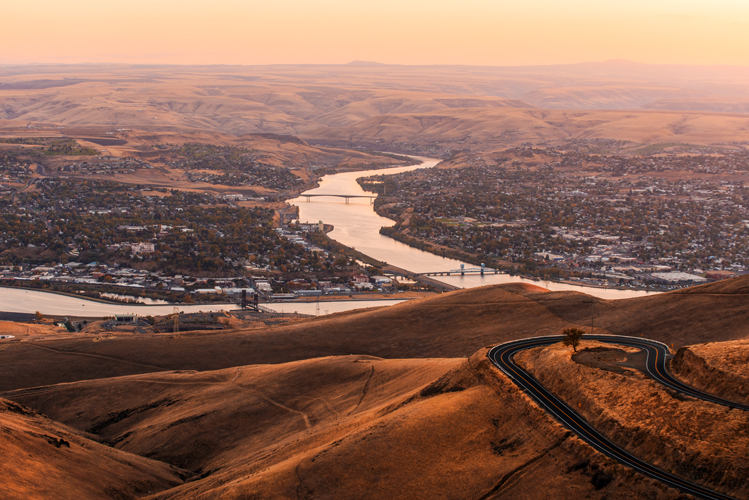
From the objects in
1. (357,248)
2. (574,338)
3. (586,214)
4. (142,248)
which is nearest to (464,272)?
(357,248)

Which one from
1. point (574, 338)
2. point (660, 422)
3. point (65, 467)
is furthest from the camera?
point (574, 338)

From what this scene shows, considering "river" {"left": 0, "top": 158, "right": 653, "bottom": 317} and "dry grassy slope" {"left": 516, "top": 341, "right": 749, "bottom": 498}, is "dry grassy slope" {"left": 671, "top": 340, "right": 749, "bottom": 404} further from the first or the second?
"river" {"left": 0, "top": 158, "right": 653, "bottom": 317}

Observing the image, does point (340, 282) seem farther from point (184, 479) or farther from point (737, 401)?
point (737, 401)

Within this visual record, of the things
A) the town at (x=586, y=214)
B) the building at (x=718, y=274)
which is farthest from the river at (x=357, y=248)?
the building at (x=718, y=274)

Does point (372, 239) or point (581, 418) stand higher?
point (581, 418)

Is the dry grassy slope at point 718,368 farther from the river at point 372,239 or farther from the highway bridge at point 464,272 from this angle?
the highway bridge at point 464,272

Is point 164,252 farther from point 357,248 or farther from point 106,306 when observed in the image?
point 357,248

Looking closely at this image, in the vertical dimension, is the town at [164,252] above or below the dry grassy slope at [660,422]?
below
